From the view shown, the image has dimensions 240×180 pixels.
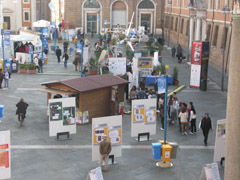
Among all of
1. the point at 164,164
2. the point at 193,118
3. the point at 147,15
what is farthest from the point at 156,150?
the point at 147,15

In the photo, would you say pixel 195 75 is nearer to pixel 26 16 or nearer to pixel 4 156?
pixel 4 156

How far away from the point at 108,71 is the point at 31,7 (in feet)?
156

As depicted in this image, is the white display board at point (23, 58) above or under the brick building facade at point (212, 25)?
under

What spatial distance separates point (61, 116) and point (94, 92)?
298 centimetres

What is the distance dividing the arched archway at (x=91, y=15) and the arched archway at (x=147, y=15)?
607 cm

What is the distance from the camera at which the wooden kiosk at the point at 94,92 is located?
19.3m

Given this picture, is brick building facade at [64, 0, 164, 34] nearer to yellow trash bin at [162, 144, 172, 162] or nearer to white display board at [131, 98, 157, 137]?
white display board at [131, 98, 157, 137]

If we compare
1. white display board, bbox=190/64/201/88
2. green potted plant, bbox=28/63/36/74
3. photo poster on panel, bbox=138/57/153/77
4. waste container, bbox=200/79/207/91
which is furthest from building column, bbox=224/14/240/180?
green potted plant, bbox=28/63/36/74

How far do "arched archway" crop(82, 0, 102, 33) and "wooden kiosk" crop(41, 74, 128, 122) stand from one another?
46.8 metres

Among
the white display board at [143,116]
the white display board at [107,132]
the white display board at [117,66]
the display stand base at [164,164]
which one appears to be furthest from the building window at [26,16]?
the display stand base at [164,164]

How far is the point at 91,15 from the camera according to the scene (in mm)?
67438

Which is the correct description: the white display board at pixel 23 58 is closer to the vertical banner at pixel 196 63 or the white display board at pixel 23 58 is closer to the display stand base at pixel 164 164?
the vertical banner at pixel 196 63

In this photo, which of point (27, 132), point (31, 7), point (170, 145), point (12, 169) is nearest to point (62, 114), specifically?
point (27, 132)

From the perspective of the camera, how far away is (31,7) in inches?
2842
